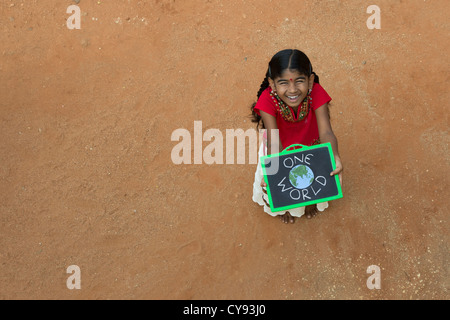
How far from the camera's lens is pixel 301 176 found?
3248 mm

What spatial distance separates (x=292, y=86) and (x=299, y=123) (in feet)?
1.29

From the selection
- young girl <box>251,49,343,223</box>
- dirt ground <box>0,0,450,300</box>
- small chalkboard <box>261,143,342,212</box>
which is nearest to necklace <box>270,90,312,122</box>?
young girl <box>251,49,343,223</box>

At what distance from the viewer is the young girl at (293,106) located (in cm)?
310

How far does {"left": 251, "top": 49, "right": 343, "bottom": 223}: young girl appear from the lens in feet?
10.2

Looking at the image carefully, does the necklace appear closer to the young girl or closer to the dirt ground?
the young girl

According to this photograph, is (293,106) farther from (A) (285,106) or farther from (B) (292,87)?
(B) (292,87)

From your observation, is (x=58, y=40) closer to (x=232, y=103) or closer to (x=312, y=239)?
(x=232, y=103)

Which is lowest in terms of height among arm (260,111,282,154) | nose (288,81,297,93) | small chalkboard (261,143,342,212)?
small chalkboard (261,143,342,212)

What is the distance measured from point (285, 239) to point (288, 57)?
5.67 ft

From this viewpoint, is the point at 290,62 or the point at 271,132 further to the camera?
the point at 271,132

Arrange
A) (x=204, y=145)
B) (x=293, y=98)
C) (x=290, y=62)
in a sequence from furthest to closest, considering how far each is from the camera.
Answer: (x=204, y=145), (x=293, y=98), (x=290, y=62)

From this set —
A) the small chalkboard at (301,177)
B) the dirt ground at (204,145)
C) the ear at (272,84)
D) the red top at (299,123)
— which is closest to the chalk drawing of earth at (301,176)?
the small chalkboard at (301,177)

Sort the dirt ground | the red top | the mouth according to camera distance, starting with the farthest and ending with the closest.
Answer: the dirt ground → the red top → the mouth

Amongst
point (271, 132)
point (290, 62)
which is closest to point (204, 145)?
point (271, 132)
